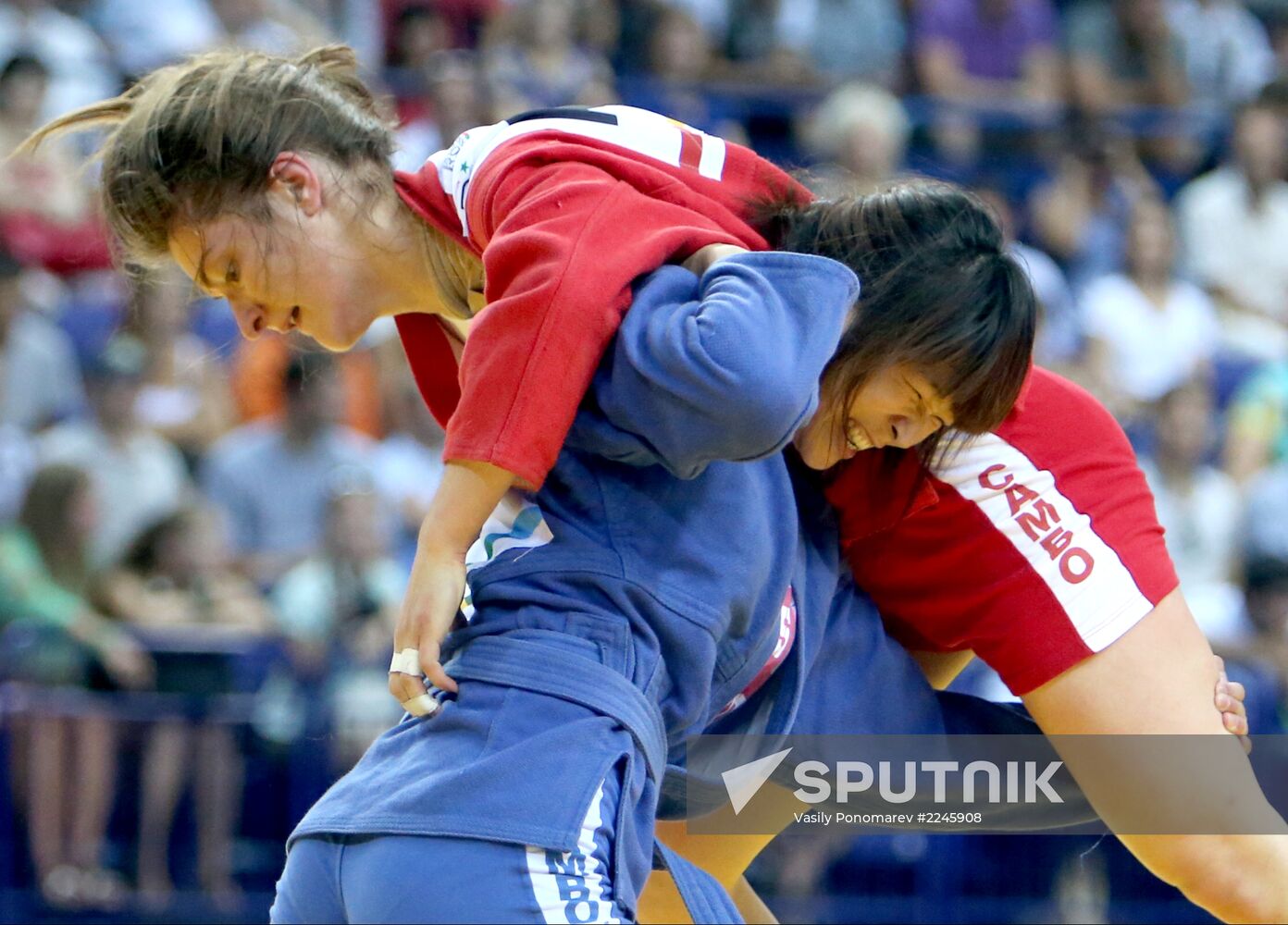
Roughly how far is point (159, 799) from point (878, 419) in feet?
9.41

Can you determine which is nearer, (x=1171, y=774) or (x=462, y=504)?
(x=462, y=504)

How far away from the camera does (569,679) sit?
60.2 inches

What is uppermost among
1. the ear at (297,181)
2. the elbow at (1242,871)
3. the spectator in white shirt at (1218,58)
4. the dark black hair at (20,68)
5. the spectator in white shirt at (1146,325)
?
the ear at (297,181)

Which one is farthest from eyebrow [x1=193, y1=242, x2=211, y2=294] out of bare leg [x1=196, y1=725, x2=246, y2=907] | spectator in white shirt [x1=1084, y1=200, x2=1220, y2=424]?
spectator in white shirt [x1=1084, y1=200, x2=1220, y2=424]

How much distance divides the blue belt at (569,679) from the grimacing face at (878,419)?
0.36 metres

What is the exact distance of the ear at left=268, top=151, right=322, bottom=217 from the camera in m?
1.74

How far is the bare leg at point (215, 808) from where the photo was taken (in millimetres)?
4066

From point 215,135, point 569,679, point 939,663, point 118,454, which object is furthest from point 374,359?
point 569,679

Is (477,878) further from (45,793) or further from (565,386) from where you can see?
(45,793)

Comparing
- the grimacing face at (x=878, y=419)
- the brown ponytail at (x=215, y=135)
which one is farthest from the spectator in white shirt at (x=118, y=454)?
the grimacing face at (x=878, y=419)

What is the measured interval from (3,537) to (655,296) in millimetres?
3319

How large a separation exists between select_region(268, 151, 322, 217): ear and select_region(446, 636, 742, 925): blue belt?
1.68 feet

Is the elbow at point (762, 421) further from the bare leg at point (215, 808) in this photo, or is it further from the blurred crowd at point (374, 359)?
the bare leg at point (215, 808)

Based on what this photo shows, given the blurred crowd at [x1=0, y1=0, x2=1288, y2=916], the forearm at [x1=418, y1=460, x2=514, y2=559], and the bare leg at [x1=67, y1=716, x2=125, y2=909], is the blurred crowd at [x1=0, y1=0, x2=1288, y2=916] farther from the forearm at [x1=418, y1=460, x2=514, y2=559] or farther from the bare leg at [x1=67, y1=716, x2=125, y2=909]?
the forearm at [x1=418, y1=460, x2=514, y2=559]
